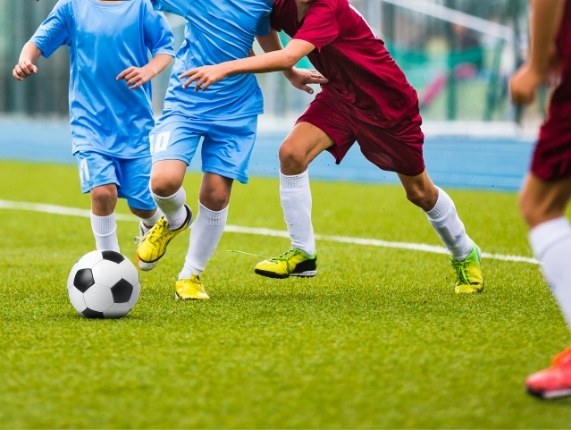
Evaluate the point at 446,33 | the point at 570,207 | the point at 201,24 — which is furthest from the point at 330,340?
the point at 446,33

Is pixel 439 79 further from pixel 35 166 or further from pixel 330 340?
A: pixel 330 340

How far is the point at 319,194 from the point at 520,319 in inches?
291

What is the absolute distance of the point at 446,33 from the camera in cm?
1975

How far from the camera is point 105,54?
604cm

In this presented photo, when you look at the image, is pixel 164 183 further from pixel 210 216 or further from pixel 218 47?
pixel 218 47

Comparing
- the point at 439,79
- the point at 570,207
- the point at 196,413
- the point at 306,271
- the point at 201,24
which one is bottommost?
the point at 439,79

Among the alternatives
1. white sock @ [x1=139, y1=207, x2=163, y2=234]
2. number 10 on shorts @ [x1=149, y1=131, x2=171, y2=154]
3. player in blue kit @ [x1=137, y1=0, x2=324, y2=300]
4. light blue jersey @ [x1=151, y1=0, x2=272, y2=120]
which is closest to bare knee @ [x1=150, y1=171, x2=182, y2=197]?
player in blue kit @ [x1=137, y1=0, x2=324, y2=300]

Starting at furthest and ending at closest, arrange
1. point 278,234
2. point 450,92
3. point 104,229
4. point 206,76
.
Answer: point 450,92 < point 278,234 < point 104,229 < point 206,76

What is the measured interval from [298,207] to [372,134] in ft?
1.74

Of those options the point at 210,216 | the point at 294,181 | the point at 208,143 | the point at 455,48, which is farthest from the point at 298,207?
the point at 455,48

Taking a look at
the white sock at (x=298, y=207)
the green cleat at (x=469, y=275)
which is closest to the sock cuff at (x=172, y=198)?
the white sock at (x=298, y=207)

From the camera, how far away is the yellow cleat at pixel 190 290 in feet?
17.6

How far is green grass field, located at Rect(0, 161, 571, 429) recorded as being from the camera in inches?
125

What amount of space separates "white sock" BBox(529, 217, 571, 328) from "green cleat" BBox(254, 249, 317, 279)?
7.20 feet
